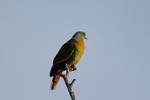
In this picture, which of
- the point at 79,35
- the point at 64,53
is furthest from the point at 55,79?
the point at 79,35

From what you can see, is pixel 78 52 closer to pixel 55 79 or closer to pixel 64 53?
pixel 64 53

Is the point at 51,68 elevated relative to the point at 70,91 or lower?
elevated

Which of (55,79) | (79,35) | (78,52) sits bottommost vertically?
(55,79)

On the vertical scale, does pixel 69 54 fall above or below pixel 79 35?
below

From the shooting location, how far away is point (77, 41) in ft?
48.8

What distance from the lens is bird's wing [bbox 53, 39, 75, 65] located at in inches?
567

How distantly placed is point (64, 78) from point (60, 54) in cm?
240

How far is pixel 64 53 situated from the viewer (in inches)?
575

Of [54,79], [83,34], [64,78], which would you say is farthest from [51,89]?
[83,34]

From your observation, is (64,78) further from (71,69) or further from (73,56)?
(73,56)

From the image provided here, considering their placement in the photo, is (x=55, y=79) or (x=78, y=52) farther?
(x=78, y=52)

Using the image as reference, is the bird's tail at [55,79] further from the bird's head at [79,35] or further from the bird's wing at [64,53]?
the bird's head at [79,35]

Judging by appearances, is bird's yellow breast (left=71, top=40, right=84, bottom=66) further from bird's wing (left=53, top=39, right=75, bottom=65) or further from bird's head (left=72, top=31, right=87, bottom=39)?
bird's head (left=72, top=31, right=87, bottom=39)

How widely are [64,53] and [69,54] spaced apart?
0.15 m
